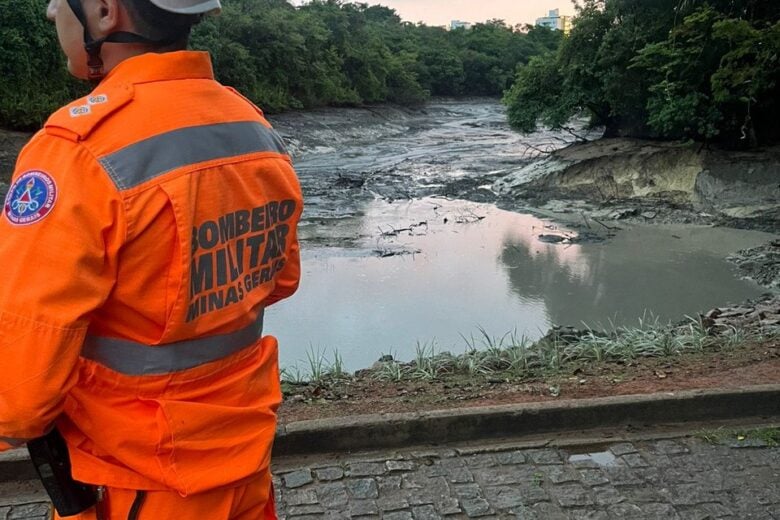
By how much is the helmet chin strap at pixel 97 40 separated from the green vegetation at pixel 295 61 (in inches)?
760

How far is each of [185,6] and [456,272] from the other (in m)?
9.13

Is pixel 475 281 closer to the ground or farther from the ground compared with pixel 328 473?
closer to the ground

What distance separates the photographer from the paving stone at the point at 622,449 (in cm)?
361

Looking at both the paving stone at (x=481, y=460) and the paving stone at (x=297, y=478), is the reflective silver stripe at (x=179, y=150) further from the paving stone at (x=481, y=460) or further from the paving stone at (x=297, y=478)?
the paving stone at (x=481, y=460)

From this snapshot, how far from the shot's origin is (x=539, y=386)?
173 inches

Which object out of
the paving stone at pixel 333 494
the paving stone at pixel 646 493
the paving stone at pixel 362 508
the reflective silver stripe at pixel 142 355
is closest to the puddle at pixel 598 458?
the paving stone at pixel 646 493

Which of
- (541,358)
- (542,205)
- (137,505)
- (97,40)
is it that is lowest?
(542,205)

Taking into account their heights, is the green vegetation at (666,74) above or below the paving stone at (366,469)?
above

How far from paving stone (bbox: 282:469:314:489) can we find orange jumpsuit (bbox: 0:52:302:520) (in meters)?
1.74

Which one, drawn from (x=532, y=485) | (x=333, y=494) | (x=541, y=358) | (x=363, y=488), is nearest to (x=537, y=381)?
(x=541, y=358)

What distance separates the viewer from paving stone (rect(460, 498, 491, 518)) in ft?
10.2

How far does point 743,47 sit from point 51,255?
1254 cm

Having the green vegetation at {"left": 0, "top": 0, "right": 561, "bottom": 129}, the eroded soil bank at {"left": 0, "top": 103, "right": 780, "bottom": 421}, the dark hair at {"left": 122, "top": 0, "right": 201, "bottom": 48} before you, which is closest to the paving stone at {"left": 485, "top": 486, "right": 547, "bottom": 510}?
the eroded soil bank at {"left": 0, "top": 103, "right": 780, "bottom": 421}

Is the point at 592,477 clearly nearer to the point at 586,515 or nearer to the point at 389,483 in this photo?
the point at 586,515
